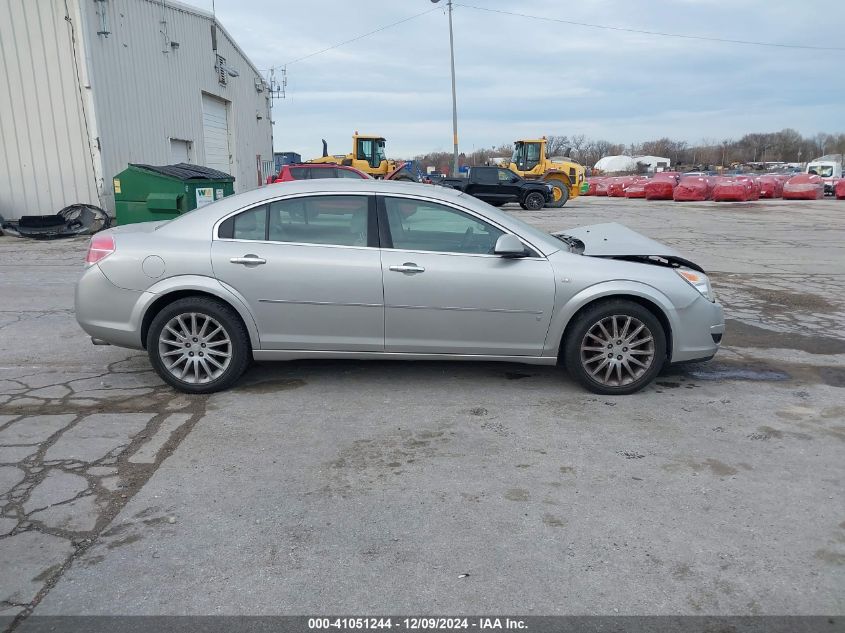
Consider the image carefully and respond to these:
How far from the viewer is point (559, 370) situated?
5402 millimetres

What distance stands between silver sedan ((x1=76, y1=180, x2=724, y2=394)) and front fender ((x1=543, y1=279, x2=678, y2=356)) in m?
0.01

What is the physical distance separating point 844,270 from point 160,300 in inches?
449

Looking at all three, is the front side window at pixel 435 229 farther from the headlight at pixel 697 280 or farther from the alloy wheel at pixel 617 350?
the headlight at pixel 697 280

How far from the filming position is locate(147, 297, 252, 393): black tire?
461 centimetres

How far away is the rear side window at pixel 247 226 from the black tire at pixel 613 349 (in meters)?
2.45

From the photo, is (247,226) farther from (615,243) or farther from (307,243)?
(615,243)

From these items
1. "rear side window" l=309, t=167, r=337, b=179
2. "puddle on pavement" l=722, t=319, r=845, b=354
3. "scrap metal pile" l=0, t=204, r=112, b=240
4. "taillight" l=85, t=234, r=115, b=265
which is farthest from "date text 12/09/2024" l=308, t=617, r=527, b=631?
"rear side window" l=309, t=167, r=337, b=179

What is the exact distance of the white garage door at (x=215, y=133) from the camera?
77.5 feet

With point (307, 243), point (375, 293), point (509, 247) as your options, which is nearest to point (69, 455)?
point (307, 243)

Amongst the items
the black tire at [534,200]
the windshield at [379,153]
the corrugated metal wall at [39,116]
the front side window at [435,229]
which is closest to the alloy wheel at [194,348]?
the front side window at [435,229]

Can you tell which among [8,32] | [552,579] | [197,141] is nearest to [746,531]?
[552,579]

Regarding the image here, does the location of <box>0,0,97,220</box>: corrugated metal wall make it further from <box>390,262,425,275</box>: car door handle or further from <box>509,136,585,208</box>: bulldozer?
<box>509,136,585,208</box>: bulldozer

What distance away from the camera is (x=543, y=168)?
30.7m

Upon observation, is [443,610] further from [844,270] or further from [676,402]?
[844,270]
